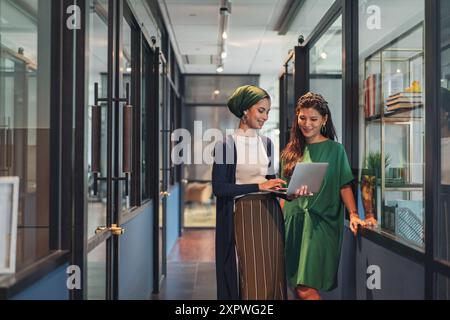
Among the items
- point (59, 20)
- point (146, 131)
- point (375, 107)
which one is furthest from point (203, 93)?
point (59, 20)

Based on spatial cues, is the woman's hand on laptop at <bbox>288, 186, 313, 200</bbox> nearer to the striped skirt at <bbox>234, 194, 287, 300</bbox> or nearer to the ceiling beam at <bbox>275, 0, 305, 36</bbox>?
the striped skirt at <bbox>234, 194, 287, 300</bbox>

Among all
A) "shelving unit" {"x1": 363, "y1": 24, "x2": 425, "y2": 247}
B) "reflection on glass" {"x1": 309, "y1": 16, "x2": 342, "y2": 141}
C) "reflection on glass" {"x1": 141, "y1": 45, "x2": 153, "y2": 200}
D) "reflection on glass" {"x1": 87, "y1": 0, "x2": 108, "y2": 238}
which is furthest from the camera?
"reflection on glass" {"x1": 141, "y1": 45, "x2": 153, "y2": 200}

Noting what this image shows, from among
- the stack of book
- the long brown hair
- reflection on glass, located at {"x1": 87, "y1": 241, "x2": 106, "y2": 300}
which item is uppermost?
the stack of book

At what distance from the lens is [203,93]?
7.69 m

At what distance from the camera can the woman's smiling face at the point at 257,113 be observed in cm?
196

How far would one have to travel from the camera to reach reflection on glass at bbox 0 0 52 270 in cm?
155

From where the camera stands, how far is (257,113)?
6.46 ft

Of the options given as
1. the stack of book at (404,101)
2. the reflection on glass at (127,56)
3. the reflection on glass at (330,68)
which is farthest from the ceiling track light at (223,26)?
the stack of book at (404,101)

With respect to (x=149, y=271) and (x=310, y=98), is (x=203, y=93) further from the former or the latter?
(x=310, y=98)

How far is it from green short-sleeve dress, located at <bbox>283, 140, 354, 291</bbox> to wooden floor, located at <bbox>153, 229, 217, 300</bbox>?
1.88 m

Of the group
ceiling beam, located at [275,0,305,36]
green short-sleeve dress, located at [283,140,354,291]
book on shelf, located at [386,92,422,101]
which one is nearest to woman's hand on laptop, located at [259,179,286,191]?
green short-sleeve dress, located at [283,140,354,291]

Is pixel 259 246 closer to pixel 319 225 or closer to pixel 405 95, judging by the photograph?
pixel 319 225

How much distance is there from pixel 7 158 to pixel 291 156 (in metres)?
1.05

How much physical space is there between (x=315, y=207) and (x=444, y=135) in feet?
2.00
